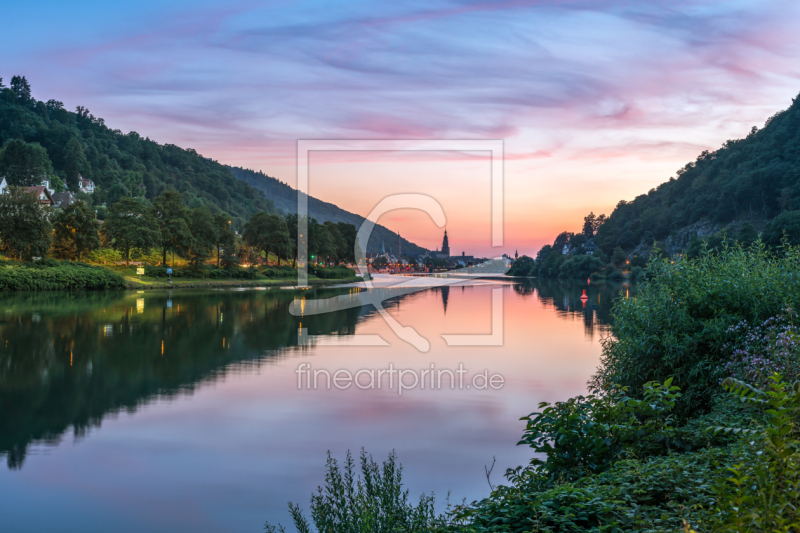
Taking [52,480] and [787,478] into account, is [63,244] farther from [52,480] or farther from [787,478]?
[787,478]

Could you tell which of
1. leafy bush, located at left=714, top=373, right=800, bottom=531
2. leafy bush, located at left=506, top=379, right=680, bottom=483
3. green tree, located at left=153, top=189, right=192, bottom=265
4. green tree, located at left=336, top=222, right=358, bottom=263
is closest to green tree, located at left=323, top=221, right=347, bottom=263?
green tree, located at left=336, top=222, right=358, bottom=263

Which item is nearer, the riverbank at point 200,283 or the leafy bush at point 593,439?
the leafy bush at point 593,439

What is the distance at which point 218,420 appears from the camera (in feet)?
38.4

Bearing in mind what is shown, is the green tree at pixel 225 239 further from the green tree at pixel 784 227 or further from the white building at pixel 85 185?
the white building at pixel 85 185

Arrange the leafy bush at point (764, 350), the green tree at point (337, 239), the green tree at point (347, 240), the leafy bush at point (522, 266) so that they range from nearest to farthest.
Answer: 1. the leafy bush at point (764, 350)
2. the green tree at point (337, 239)
3. the green tree at point (347, 240)
4. the leafy bush at point (522, 266)

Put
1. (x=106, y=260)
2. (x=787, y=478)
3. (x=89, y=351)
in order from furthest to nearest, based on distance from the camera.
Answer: (x=106, y=260) < (x=89, y=351) < (x=787, y=478)

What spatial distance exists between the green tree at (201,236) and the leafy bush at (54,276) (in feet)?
46.4

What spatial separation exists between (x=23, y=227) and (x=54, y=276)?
701 cm

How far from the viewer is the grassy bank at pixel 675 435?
3873mm

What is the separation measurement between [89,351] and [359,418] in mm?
11988

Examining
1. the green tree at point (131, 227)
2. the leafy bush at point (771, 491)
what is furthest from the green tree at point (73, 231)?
the leafy bush at point (771, 491)

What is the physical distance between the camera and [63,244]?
61188mm

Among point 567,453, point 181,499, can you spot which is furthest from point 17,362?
point 567,453

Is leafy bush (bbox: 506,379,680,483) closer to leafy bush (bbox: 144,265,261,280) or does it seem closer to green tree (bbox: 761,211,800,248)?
leafy bush (bbox: 144,265,261,280)
